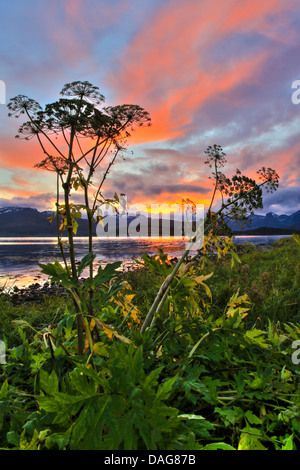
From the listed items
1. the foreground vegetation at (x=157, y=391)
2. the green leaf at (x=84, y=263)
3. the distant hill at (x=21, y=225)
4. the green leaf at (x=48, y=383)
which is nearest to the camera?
the foreground vegetation at (x=157, y=391)

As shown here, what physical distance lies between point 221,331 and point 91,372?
40.0 inches

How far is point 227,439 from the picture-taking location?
4.58 ft

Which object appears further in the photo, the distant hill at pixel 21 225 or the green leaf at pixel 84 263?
the distant hill at pixel 21 225

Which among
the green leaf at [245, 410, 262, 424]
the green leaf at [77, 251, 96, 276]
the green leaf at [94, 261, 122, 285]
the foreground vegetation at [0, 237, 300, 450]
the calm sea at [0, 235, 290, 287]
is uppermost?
the green leaf at [77, 251, 96, 276]

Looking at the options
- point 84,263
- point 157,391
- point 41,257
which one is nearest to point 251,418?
point 157,391

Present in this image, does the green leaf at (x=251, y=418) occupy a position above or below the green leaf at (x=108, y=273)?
below

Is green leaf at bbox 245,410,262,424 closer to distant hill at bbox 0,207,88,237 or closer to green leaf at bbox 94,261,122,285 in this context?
green leaf at bbox 94,261,122,285

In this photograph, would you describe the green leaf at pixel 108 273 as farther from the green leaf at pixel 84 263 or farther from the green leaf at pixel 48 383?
the green leaf at pixel 48 383

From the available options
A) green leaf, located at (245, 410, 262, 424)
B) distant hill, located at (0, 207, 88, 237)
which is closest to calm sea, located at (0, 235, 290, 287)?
green leaf, located at (245, 410, 262, 424)

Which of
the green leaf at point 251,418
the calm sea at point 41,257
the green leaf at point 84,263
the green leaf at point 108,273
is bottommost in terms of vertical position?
the calm sea at point 41,257

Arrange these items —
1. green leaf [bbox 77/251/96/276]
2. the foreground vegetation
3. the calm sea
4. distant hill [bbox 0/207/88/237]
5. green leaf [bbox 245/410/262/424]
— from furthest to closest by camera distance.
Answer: distant hill [bbox 0/207/88/237]
the calm sea
green leaf [bbox 77/251/96/276]
green leaf [bbox 245/410/262/424]
the foreground vegetation

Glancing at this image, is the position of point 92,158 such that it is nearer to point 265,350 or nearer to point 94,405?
point 94,405

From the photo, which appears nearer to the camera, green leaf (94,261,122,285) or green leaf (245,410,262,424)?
green leaf (245,410,262,424)

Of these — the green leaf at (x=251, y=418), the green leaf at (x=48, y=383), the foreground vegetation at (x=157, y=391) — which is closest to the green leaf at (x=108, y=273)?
the foreground vegetation at (x=157, y=391)
